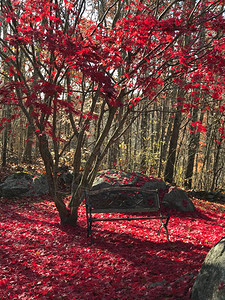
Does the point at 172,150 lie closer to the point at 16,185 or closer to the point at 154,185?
the point at 154,185

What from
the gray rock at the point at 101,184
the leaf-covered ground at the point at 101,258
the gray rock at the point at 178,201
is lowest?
the leaf-covered ground at the point at 101,258

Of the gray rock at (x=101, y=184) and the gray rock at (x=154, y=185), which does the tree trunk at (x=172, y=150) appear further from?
the gray rock at (x=101, y=184)

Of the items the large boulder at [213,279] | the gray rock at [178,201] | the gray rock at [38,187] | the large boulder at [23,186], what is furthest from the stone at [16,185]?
the large boulder at [213,279]

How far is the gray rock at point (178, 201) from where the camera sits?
7789 mm

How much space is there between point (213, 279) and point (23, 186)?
794 cm

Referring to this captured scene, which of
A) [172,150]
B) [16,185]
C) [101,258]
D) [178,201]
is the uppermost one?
[172,150]

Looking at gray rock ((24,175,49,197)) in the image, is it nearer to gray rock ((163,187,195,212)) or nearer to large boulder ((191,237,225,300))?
gray rock ((163,187,195,212))

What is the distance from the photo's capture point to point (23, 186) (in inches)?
362

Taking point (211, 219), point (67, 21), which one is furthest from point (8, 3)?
point (211, 219)

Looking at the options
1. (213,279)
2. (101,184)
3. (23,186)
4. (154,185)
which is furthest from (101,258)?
(23,186)

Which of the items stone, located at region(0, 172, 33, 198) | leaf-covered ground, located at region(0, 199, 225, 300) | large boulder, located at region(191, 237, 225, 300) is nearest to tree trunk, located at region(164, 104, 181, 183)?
leaf-covered ground, located at region(0, 199, 225, 300)

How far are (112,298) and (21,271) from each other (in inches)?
61.6

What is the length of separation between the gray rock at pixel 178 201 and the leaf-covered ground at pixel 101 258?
0.95 meters

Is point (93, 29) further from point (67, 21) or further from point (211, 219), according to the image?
point (211, 219)
